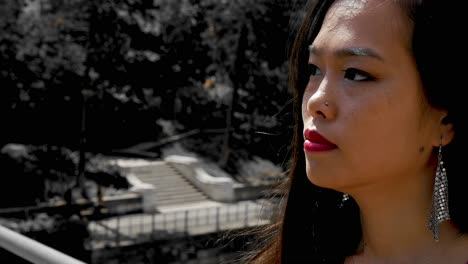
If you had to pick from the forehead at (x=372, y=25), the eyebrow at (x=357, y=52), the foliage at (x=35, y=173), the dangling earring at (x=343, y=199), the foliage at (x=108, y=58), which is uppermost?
the forehead at (x=372, y=25)

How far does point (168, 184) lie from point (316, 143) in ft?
70.8

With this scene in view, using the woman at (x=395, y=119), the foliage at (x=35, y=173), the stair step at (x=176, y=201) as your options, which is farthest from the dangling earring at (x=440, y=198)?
the stair step at (x=176, y=201)

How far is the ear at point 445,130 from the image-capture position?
1524 millimetres

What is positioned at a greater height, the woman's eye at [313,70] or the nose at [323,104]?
the woman's eye at [313,70]

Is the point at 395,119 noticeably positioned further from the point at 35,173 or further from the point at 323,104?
the point at 35,173

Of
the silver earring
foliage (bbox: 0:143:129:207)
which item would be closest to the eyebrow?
the silver earring

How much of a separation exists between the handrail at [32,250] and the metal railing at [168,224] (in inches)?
577

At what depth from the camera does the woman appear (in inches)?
57.7

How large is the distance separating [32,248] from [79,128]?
48.4 ft

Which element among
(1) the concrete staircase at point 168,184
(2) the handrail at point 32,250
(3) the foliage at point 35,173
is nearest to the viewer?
(2) the handrail at point 32,250

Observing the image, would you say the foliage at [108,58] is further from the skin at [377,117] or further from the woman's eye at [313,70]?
the skin at [377,117]

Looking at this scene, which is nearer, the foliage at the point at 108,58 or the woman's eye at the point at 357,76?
the woman's eye at the point at 357,76

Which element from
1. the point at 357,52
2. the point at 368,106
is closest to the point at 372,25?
the point at 357,52

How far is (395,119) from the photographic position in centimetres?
147
